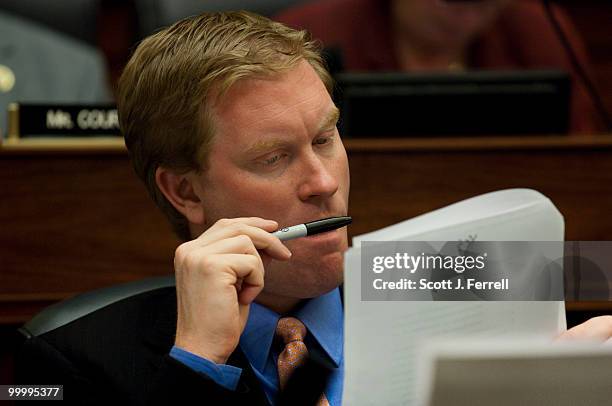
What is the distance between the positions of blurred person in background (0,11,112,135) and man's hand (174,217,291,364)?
1529mm

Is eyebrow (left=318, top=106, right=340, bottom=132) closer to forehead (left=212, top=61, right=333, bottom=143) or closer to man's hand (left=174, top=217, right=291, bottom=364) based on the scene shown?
forehead (left=212, top=61, right=333, bottom=143)

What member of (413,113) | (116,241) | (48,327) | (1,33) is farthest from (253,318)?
(1,33)

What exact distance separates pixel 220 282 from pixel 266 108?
0.24 meters

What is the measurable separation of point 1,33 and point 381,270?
1.90 m

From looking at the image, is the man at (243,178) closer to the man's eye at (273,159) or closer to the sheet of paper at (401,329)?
the man's eye at (273,159)

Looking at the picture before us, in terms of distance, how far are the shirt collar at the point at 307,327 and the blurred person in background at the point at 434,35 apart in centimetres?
135

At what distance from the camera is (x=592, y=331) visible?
2.95 ft

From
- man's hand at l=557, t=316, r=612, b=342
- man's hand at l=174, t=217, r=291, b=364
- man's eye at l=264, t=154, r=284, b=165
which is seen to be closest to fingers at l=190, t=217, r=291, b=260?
man's hand at l=174, t=217, r=291, b=364

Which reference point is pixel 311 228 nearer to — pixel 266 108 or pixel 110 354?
pixel 266 108

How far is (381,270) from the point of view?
0.94 m

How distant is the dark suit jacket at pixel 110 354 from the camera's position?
3.77ft

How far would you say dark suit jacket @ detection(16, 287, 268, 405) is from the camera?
1.15 metres

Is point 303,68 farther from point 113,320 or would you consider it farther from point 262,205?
point 113,320

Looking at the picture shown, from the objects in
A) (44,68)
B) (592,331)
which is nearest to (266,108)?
(592,331)
